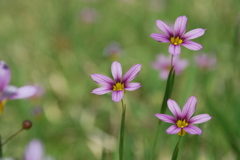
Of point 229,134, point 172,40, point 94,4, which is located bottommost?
point 229,134

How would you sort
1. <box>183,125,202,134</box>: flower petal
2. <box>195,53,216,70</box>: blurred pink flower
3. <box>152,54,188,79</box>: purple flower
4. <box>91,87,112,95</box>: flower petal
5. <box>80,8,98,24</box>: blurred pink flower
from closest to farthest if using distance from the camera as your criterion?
<box>183,125,202,134</box>: flower petal → <box>91,87,112,95</box>: flower petal → <box>152,54,188,79</box>: purple flower → <box>195,53,216,70</box>: blurred pink flower → <box>80,8,98,24</box>: blurred pink flower

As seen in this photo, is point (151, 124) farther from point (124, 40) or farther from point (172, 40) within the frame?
point (172, 40)

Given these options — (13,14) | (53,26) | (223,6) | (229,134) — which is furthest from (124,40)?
(229,134)

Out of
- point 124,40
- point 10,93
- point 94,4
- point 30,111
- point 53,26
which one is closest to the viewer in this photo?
point 10,93

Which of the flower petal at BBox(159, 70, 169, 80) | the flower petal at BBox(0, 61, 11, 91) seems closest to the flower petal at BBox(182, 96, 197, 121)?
the flower petal at BBox(0, 61, 11, 91)

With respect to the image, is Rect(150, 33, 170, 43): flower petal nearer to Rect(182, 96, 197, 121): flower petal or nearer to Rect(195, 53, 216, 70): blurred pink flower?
Rect(182, 96, 197, 121): flower petal

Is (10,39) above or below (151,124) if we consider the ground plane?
above

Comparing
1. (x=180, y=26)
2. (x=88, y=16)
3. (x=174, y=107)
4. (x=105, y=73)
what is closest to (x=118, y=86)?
(x=174, y=107)
